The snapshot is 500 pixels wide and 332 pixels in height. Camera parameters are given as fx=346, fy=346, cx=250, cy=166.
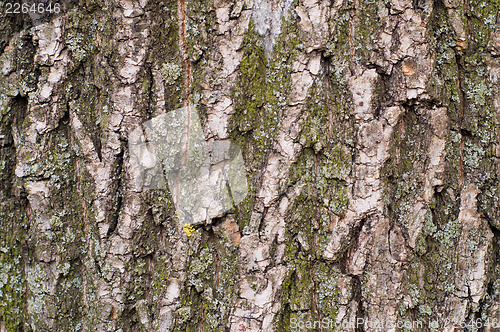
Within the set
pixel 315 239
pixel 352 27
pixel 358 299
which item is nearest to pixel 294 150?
pixel 315 239

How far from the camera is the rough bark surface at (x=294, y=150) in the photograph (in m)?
1.39

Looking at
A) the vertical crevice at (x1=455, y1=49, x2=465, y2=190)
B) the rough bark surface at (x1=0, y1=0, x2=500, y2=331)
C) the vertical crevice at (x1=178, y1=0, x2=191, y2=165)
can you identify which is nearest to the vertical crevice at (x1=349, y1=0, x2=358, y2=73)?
the rough bark surface at (x1=0, y1=0, x2=500, y2=331)

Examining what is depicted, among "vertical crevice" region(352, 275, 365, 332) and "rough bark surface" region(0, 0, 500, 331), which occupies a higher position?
"rough bark surface" region(0, 0, 500, 331)

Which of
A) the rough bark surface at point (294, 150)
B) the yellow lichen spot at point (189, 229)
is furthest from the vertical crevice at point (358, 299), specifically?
the yellow lichen spot at point (189, 229)

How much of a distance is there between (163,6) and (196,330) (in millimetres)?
1381

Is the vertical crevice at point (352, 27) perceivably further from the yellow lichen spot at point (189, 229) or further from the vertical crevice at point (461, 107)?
the yellow lichen spot at point (189, 229)

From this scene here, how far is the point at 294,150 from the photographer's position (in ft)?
4.62

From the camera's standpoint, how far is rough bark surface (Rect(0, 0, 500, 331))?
1.39m

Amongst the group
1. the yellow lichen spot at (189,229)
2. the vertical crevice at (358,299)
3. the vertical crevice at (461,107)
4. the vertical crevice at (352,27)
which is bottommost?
the vertical crevice at (358,299)

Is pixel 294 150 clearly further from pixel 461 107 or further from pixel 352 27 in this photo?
pixel 461 107

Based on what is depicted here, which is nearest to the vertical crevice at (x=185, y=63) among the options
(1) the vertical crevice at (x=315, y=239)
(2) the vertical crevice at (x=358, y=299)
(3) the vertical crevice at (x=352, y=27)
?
(1) the vertical crevice at (x=315, y=239)

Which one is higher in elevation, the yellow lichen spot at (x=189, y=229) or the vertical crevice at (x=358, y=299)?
the yellow lichen spot at (x=189, y=229)

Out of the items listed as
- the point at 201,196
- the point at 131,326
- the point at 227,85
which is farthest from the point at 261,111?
the point at 131,326

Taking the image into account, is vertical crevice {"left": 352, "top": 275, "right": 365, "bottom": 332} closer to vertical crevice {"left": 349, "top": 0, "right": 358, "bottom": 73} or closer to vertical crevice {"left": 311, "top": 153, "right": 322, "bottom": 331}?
vertical crevice {"left": 311, "top": 153, "right": 322, "bottom": 331}
